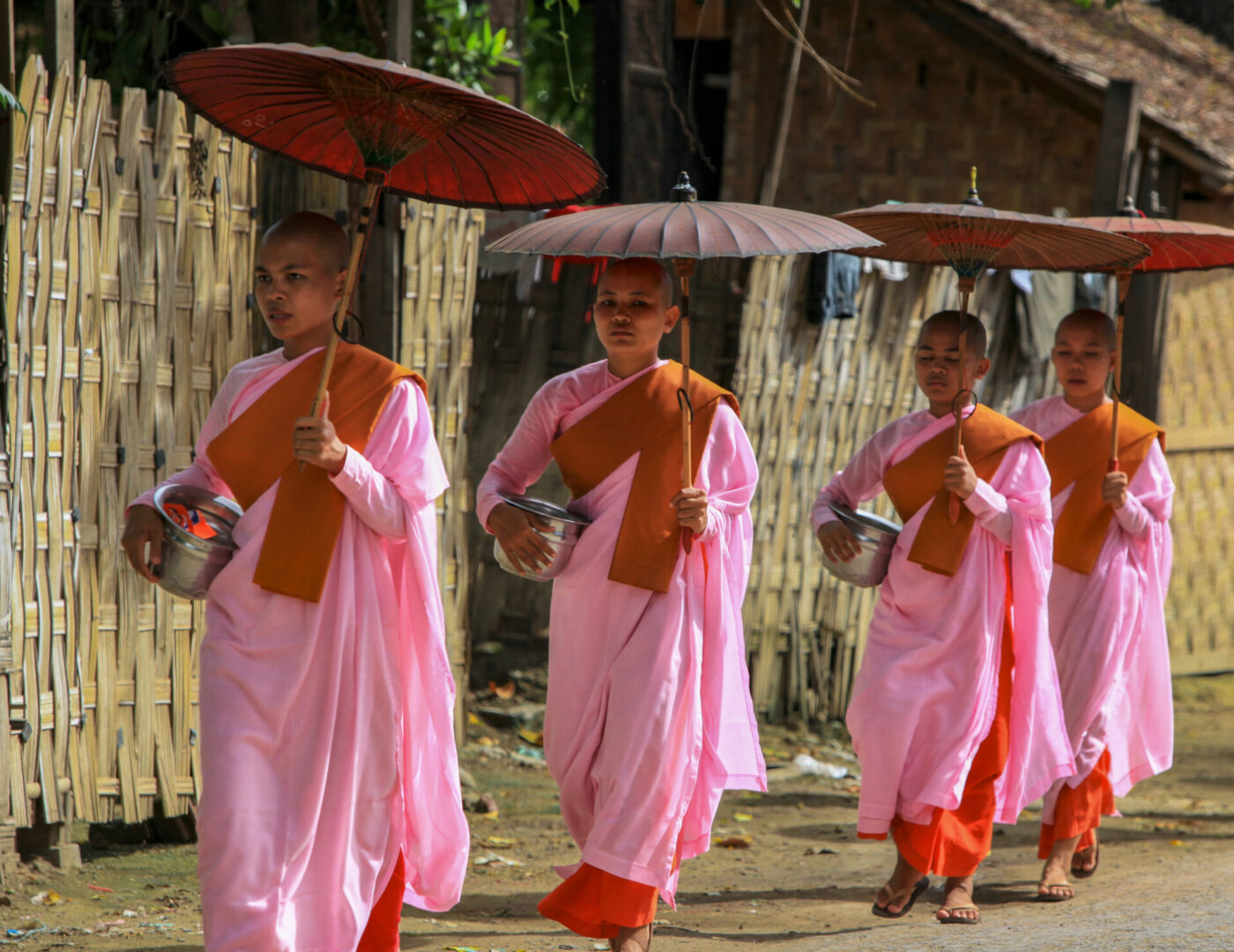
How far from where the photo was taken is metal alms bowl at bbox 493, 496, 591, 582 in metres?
4.54

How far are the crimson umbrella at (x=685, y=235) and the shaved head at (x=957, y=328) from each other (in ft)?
3.52

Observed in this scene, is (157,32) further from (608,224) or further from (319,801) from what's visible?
(319,801)

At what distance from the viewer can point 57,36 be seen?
5.08 m

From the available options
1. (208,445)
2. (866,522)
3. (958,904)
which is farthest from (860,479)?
(208,445)

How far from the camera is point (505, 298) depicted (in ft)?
26.0

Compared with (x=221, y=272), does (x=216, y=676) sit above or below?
below

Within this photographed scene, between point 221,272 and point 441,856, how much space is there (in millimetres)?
2434

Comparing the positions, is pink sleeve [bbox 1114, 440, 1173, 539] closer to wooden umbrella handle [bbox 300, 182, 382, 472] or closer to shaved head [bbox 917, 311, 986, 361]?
shaved head [bbox 917, 311, 986, 361]

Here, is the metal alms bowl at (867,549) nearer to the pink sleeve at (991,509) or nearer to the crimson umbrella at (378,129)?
the pink sleeve at (991,509)

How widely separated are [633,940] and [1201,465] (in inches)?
284

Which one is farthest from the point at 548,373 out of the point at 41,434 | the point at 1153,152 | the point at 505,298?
the point at 1153,152

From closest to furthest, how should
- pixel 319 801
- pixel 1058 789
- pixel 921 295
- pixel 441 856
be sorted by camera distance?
pixel 319 801, pixel 441 856, pixel 1058 789, pixel 921 295

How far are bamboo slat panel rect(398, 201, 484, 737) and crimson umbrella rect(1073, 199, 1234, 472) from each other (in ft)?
8.62

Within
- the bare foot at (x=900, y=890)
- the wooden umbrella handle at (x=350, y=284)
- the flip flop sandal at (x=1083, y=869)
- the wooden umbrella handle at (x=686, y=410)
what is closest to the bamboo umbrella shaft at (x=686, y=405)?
the wooden umbrella handle at (x=686, y=410)
